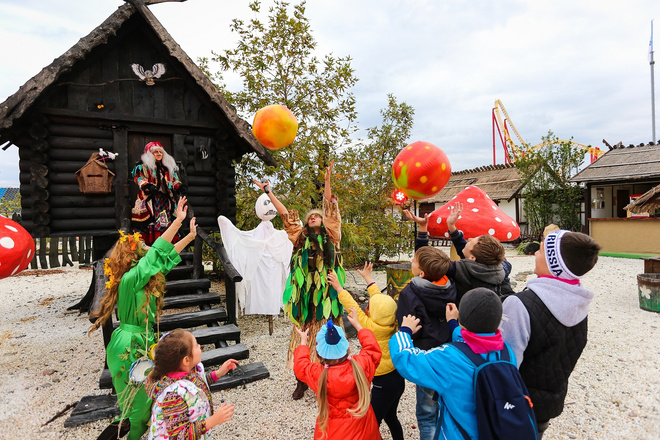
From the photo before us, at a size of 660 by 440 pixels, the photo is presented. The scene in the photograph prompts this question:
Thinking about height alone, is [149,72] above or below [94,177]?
above

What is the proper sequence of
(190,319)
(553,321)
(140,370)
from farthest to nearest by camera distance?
(190,319) < (140,370) < (553,321)

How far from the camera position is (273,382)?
13.6 feet

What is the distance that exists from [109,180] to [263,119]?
3.39 meters

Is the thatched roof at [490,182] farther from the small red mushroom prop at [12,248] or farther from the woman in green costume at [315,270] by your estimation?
the small red mushroom prop at [12,248]

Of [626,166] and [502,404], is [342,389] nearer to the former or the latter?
[502,404]

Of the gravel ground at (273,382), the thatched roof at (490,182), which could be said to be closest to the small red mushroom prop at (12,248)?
the gravel ground at (273,382)

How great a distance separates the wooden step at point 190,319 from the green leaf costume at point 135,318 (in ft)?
6.48

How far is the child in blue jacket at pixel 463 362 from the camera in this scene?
5.19 ft

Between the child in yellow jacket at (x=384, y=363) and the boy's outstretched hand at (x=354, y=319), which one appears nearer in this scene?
the boy's outstretched hand at (x=354, y=319)

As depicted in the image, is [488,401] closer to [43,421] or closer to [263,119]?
[263,119]

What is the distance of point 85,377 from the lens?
4418mm

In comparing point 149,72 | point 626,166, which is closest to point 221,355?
point 149,72

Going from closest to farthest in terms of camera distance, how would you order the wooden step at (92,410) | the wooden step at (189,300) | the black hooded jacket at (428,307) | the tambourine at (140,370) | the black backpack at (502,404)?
the black backpack at (502,404) < the black hooded jacket at (428,307) < the tambourine at (140,370) < the wooden step at (92,410) < the wooden step at (189,300)

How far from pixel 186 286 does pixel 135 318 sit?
2943 mm
